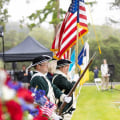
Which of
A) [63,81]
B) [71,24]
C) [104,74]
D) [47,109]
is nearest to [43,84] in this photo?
[47,109]

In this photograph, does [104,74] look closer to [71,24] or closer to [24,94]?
[71,24]

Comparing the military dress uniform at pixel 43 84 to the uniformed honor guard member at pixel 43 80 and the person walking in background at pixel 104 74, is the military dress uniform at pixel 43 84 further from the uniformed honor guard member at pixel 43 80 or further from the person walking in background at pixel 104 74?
the person walking in background at pixel 104 74

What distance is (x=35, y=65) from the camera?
12.4ft

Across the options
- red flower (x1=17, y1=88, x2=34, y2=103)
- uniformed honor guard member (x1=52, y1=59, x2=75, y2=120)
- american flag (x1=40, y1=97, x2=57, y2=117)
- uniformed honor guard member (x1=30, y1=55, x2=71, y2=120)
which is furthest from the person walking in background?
red flower (x1=17, y1=88, x2=34, y2=103)

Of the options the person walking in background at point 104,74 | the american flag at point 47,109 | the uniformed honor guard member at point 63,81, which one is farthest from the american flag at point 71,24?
the person walking in background at point 104,74

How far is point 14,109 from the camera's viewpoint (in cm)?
114

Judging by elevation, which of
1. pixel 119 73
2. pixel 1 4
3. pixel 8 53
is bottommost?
pixel 119 73

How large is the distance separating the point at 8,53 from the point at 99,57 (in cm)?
1713

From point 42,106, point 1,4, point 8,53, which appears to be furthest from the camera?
point 1,4

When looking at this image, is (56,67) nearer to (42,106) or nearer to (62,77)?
(62,77)

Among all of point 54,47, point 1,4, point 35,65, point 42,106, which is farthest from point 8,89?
point 1,4

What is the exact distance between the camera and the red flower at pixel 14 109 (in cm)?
114

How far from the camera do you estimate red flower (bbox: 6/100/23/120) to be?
1.14m

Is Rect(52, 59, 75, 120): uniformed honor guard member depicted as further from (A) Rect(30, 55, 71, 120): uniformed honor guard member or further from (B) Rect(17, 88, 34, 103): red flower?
(B) Rect(17, 88, 34, 103): red flower
